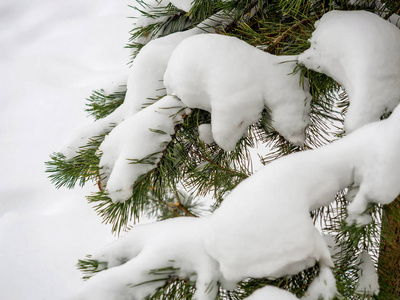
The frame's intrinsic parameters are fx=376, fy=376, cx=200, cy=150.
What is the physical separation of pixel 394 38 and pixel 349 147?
191 mm

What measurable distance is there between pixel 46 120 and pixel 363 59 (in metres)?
2.64

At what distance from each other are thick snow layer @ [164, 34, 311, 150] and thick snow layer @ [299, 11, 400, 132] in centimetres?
7

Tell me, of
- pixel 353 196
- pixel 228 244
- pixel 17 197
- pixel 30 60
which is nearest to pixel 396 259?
pixel 353 196

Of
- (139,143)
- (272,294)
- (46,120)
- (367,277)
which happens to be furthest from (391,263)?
(46,120)

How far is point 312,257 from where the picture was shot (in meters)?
0.44

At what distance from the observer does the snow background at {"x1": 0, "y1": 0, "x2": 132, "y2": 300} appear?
2.09 metres

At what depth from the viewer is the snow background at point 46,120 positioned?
6.84 ft

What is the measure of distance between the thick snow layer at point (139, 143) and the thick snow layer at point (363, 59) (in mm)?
248

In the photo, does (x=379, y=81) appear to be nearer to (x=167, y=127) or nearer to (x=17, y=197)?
(x=167, y=127)

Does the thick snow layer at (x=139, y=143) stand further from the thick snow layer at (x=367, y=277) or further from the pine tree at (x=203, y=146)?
the thick snow layer at (x=367, y=277)

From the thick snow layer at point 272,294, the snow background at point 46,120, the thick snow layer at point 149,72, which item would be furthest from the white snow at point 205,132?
the snow background at point 46,120

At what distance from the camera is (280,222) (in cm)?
43

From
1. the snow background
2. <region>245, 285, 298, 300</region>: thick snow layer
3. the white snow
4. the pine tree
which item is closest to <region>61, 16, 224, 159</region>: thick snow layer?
the pine tree

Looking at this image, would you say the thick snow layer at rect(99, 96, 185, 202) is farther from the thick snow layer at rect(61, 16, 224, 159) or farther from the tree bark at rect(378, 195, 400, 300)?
the tree bark at rect(378, 195, 400, 300)
